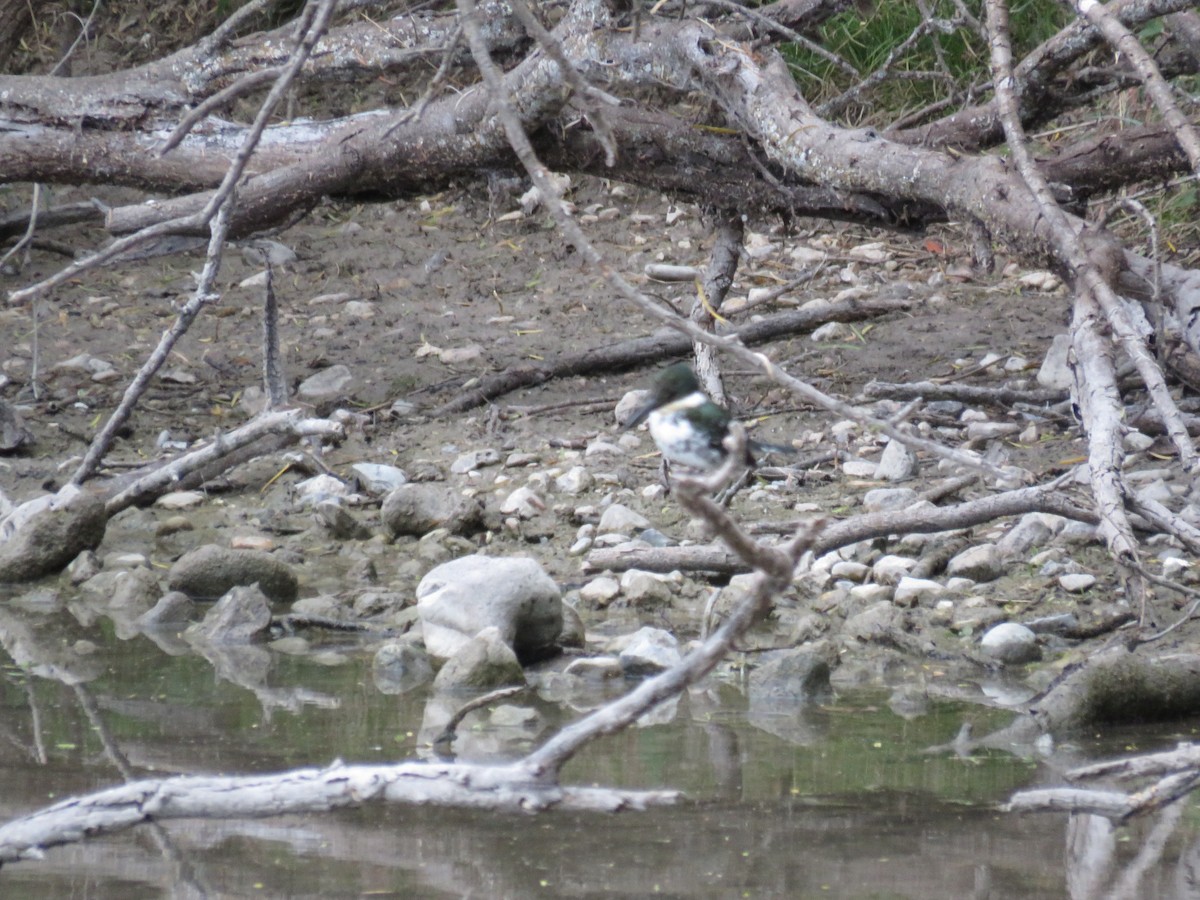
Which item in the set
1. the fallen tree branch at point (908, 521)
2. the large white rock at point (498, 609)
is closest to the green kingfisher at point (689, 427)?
the fallen tree branch at point (908, 521)

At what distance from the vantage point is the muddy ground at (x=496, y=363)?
476cm

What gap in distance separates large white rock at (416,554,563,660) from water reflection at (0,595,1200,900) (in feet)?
0.36

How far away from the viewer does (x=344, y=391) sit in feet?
20.0

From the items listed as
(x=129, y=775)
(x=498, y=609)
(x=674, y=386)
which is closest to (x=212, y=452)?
(x=498, y=609)

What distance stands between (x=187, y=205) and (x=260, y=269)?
3.02 metres

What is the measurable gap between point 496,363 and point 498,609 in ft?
8.87

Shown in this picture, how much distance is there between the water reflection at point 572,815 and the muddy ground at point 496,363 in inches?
28.6

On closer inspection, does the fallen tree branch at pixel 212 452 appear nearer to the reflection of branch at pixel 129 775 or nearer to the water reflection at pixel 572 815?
the water reflection at pixel 572 815

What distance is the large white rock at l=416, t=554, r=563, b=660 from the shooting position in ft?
12.1

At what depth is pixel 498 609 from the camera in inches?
145

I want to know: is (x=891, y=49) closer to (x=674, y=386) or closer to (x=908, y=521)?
(x=908, y=521)

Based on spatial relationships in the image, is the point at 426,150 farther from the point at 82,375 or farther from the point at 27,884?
the point at 27,884

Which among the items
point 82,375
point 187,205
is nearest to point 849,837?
point 187,205

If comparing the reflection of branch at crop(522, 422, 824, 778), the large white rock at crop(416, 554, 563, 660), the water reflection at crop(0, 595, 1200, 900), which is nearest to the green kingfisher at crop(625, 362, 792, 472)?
the water reflection at crop(0, 595, 1200, 900)
